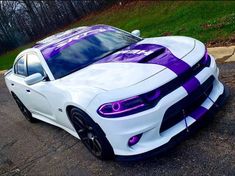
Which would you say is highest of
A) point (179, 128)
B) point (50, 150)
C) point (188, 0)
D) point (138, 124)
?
point (138, 124)

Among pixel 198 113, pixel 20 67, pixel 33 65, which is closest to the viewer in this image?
pixel 198 113

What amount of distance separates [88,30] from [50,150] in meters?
2.00

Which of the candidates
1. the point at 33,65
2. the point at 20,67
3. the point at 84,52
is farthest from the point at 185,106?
the point at 20,67

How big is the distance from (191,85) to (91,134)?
1330 millimetres

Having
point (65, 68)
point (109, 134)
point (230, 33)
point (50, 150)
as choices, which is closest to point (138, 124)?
point (109, 134)

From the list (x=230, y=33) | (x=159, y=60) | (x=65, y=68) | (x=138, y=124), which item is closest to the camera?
(x=138, y=124)

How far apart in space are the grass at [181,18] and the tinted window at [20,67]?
4421mm

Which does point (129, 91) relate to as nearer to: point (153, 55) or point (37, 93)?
point (153, 55)

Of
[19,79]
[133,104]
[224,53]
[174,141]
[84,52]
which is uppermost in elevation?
[84,52]

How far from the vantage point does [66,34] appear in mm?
6273

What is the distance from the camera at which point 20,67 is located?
6816mm

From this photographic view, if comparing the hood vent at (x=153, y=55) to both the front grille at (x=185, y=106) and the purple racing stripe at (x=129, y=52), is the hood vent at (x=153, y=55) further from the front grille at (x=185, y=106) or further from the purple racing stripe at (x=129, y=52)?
the front grille at (x=185, y=106)

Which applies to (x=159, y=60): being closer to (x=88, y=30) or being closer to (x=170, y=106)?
(x=170, y=106)

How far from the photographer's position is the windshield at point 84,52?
5.29m
